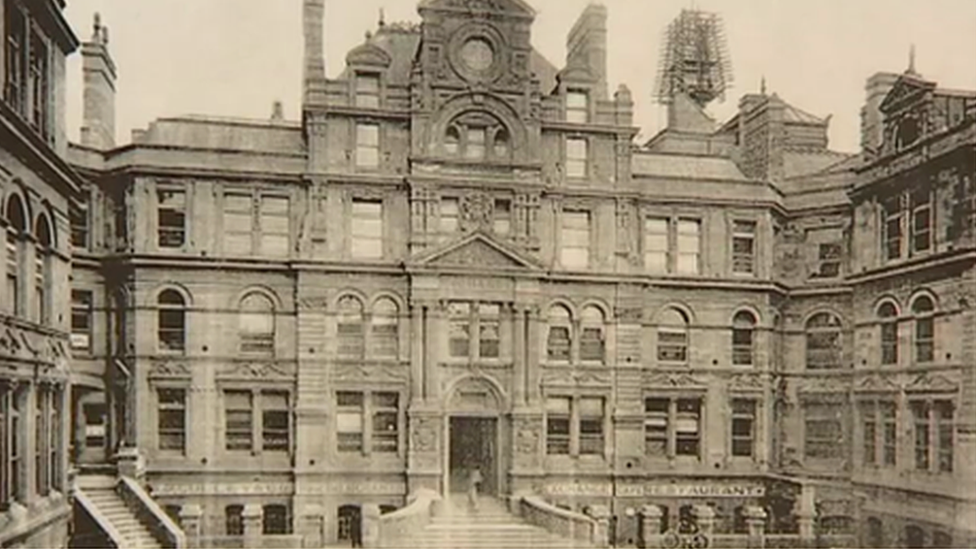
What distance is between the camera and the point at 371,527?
2147 cm

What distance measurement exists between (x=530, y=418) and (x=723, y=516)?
5.93m

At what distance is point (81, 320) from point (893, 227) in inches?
792

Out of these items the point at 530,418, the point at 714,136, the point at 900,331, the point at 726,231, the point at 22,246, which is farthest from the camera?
the point at 714,136

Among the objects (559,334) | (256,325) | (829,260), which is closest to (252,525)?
(256,325)

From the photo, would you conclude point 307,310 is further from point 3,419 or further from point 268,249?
point 3,419

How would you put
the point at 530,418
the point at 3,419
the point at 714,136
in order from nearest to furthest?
the point at 3,419 → the point at 530,418 → the point at 714,136

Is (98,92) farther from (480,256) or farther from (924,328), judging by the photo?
(924,328)

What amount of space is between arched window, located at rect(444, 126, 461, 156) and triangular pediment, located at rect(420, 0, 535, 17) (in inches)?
119

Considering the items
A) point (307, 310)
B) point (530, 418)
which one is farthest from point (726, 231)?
point (307, 310)

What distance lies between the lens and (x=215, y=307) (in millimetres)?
24297

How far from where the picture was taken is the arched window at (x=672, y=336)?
26375 millimetres

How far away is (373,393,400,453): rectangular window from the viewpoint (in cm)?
2475

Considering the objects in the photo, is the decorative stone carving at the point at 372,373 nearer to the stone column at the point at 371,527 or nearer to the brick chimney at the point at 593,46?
the stone column at the point at 371,527

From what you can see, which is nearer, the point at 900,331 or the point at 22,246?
the point at 22,246
